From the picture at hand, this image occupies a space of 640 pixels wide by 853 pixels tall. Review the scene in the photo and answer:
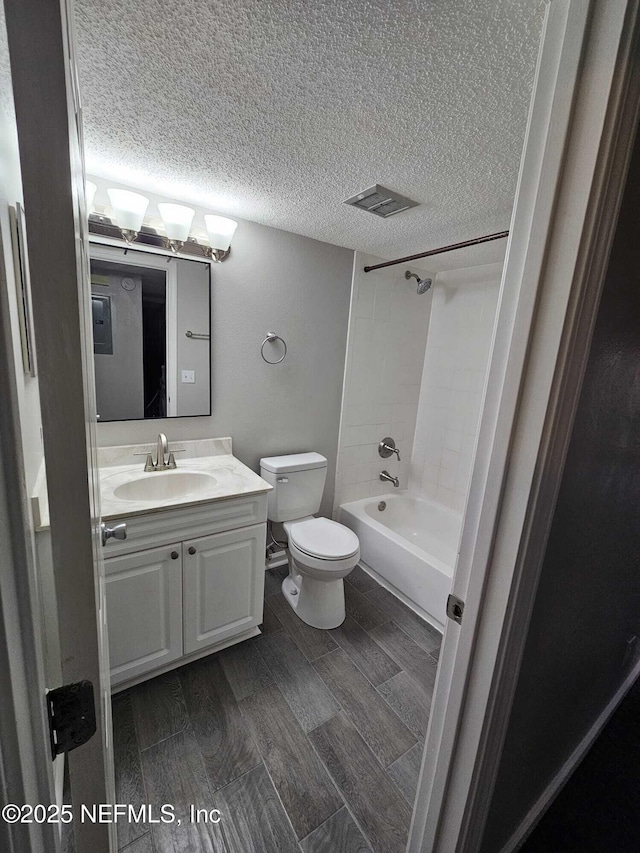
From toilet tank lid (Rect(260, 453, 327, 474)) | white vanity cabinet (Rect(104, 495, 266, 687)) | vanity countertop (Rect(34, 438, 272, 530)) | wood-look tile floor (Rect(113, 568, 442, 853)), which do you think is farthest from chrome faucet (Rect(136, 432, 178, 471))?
wood-look tile floor (Rect(113, 568, 442, 853))

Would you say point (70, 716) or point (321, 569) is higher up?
point (70, 716)

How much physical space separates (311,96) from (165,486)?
5.24ft

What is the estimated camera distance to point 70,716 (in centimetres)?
45

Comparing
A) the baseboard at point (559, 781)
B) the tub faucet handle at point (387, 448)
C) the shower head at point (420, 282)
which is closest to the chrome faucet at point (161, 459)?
the tub faucet handle at point (387, 448)

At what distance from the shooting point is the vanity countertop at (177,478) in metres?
1.46

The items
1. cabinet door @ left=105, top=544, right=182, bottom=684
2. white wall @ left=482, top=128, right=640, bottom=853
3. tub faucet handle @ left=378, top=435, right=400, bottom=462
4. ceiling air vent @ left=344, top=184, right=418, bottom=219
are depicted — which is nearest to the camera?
white wall @ left=482, top=128, right=640, bottom=853

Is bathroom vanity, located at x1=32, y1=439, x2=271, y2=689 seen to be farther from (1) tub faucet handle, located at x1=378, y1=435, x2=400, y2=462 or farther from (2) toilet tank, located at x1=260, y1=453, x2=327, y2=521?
(1) tub faucet handle, located at x1=378, y1=435, x2=400, y2=462

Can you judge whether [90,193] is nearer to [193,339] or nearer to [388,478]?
[193,339]

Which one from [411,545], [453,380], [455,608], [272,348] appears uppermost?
[272,348]

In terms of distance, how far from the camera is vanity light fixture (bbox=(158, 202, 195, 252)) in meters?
1.63

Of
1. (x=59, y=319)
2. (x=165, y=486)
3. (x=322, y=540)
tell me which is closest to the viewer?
(x=59, y=319)

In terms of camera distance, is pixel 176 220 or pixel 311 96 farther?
pixel 176 220

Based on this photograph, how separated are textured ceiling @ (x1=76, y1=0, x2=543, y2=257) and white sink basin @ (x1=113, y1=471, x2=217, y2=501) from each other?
1.32 metres

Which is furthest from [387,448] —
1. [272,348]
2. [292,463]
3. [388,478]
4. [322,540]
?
[272,348]
